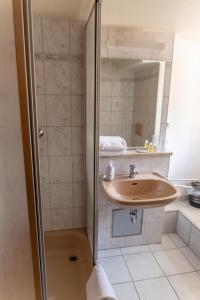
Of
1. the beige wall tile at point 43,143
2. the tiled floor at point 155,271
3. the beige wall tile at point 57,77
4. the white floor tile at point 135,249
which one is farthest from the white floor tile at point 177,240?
the beige wall tile at point 57,77

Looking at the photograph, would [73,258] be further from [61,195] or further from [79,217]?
[61,195]

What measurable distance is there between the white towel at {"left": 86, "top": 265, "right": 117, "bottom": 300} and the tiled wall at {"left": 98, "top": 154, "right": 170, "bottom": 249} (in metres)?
0.51

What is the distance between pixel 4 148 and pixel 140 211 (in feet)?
6.08

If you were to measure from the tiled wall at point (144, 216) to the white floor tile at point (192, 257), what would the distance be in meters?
0.28

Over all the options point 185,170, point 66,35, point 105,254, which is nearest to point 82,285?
point 105,254

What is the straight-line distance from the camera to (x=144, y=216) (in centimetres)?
211

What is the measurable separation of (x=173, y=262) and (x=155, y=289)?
0.38 metres

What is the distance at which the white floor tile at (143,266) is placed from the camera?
1834mm

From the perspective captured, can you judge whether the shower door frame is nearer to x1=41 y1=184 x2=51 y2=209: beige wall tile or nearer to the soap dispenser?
the soap dispenser

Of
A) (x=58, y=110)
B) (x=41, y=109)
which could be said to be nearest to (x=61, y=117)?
(x=58, y=110)

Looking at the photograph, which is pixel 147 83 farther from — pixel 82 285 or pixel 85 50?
pixel 82 285

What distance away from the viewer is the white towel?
4.29 feet

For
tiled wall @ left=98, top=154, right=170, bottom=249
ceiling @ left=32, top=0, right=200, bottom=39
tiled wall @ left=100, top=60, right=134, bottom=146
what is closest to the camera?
ceiling @ left=32, top=0, right=200, bottom=39

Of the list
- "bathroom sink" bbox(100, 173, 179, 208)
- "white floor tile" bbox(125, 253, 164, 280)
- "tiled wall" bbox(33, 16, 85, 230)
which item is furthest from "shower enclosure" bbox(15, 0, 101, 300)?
"white floor tile" bbox(125, 253, 164, 280)
